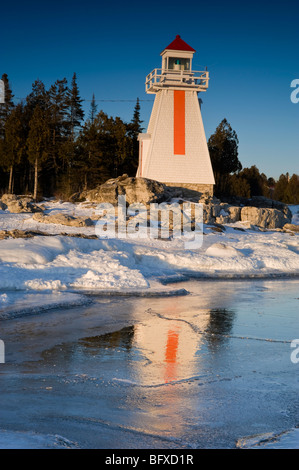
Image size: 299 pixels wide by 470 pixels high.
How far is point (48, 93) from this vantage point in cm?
5894

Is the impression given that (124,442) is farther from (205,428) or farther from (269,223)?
(269,223)

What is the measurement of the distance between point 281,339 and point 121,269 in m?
6.59

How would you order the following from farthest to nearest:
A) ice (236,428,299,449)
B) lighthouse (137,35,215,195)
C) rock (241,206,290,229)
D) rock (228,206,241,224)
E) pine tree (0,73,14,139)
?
pine tree (0,73,14,139), lighthouse (137,35,215,195), rock (241,206,290,229), rock (228,206,241,224), ice (236,428,299,449)

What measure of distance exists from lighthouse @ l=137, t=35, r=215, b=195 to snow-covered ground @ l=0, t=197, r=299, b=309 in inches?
336

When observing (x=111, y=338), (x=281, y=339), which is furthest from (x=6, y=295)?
(x=281, y=339)

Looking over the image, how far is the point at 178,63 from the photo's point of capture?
36.1 meters

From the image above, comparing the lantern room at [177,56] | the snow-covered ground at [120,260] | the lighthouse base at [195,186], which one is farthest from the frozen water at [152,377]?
the lantern room at [177,56]

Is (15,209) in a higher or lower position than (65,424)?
higher

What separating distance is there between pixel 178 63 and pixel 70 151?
1218 cm

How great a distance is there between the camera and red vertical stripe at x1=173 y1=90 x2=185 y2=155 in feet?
116

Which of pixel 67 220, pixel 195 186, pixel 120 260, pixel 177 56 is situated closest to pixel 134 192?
pixel 195 186

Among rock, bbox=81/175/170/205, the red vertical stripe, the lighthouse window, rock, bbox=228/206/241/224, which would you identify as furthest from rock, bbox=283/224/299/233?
the lighthouse window

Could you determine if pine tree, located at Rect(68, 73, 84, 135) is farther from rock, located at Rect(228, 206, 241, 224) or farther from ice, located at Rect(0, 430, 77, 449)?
ice, located at Rect(0, 430, 77, 449)

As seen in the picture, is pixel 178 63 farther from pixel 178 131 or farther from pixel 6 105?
pixel 6 105
